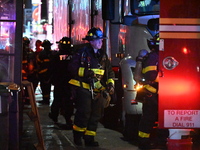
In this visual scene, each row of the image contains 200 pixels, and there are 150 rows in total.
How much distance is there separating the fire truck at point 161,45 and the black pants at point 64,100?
1.10m

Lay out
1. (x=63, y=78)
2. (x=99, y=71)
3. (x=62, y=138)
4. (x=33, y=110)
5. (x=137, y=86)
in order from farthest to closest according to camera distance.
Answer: (x=63, y=78) < (x=62, y=138) < (x=99, y=71) < (x=137, y=86) < (x=33, y=110)

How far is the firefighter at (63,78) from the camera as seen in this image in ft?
31.8

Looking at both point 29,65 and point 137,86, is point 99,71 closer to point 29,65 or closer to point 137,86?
point 137,86

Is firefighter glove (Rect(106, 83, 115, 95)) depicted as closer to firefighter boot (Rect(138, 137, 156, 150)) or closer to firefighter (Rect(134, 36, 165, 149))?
firefighter (Rect(134, 36, 165, 149))

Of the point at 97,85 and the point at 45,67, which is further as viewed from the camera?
the point at 45,67

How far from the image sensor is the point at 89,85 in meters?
7.58

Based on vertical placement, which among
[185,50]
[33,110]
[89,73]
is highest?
[185,50]

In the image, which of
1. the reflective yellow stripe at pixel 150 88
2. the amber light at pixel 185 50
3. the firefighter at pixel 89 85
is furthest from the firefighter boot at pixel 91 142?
the amber light at pixel 185 50

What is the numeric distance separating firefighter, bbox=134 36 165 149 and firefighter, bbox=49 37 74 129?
2.69 metres

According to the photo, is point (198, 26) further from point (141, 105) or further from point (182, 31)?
point (141, 105)

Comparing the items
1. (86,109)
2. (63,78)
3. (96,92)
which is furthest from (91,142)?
→ (63,78)

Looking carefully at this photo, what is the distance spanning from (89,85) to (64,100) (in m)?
2.30

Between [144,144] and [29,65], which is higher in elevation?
[29,65]

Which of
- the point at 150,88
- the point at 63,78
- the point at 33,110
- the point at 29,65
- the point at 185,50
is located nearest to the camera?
the point at 185,50
